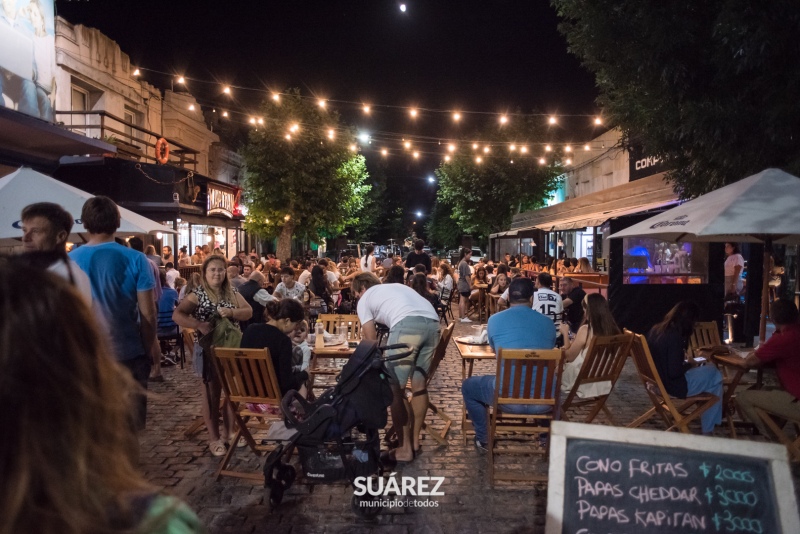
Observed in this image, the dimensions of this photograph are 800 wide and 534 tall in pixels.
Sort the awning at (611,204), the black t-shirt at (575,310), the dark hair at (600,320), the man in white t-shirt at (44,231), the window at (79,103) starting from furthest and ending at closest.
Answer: the window at (79,103)
the awning at (611,204)
the black t-shirt at (575,310)
the dark hair at (600,320)
the man in white t-shirt at (44,231)

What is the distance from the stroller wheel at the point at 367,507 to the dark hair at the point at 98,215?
8.11 ft

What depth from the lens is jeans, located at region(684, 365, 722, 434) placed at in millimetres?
5496

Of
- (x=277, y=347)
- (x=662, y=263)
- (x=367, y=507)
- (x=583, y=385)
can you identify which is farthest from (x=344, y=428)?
(x=662, y=263)

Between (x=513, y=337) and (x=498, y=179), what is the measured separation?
98.6 feet

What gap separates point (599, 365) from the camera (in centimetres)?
550

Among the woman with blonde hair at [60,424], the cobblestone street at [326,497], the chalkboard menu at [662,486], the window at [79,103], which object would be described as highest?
the window at [79,103]

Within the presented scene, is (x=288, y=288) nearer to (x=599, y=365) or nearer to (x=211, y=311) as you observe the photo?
(x=211, y=311)

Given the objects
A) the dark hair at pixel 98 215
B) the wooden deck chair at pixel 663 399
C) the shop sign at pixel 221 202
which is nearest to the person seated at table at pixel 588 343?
the wooden deck chair at pixel 663 399

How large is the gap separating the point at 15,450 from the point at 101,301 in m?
3.25

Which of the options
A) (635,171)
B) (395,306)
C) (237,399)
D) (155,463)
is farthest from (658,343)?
(635,171)

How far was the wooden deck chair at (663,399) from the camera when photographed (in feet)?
17.3

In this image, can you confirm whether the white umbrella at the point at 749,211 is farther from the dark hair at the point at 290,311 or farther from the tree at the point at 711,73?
the dark hair at the point at 290,311

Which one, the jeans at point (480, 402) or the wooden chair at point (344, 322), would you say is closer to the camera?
the jeans at point (480, 402)

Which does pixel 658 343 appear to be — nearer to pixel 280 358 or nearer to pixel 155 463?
pixel 280 358
